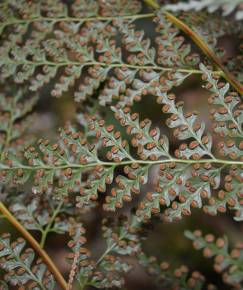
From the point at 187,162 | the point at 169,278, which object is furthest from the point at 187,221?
the point at 187,162

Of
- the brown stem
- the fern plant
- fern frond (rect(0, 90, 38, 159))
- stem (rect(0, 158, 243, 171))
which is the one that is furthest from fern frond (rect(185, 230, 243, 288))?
fern frond (rect(0, 90, 38, 159))

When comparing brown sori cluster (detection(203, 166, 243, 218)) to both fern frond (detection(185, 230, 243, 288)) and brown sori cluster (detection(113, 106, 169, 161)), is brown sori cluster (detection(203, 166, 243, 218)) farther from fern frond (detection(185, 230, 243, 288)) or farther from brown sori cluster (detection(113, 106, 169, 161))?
brown sori cluster (detection(113, 106, 169, 161))

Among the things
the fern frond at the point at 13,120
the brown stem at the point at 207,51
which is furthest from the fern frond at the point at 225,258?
the fern frond at the point at 13,120

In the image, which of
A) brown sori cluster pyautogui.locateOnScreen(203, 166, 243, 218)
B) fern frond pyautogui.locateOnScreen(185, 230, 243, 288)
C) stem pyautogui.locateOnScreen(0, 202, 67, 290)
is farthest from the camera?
stem pyautogui.locateOnScreen(0, 202, 67, 290)

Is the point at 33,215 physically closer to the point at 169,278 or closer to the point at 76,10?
the point at 169,278

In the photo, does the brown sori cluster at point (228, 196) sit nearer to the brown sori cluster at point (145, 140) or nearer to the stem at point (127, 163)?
the stem at point (127, 163)

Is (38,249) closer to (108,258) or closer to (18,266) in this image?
(18,266)

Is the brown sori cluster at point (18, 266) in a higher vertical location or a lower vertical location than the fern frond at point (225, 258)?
lower
